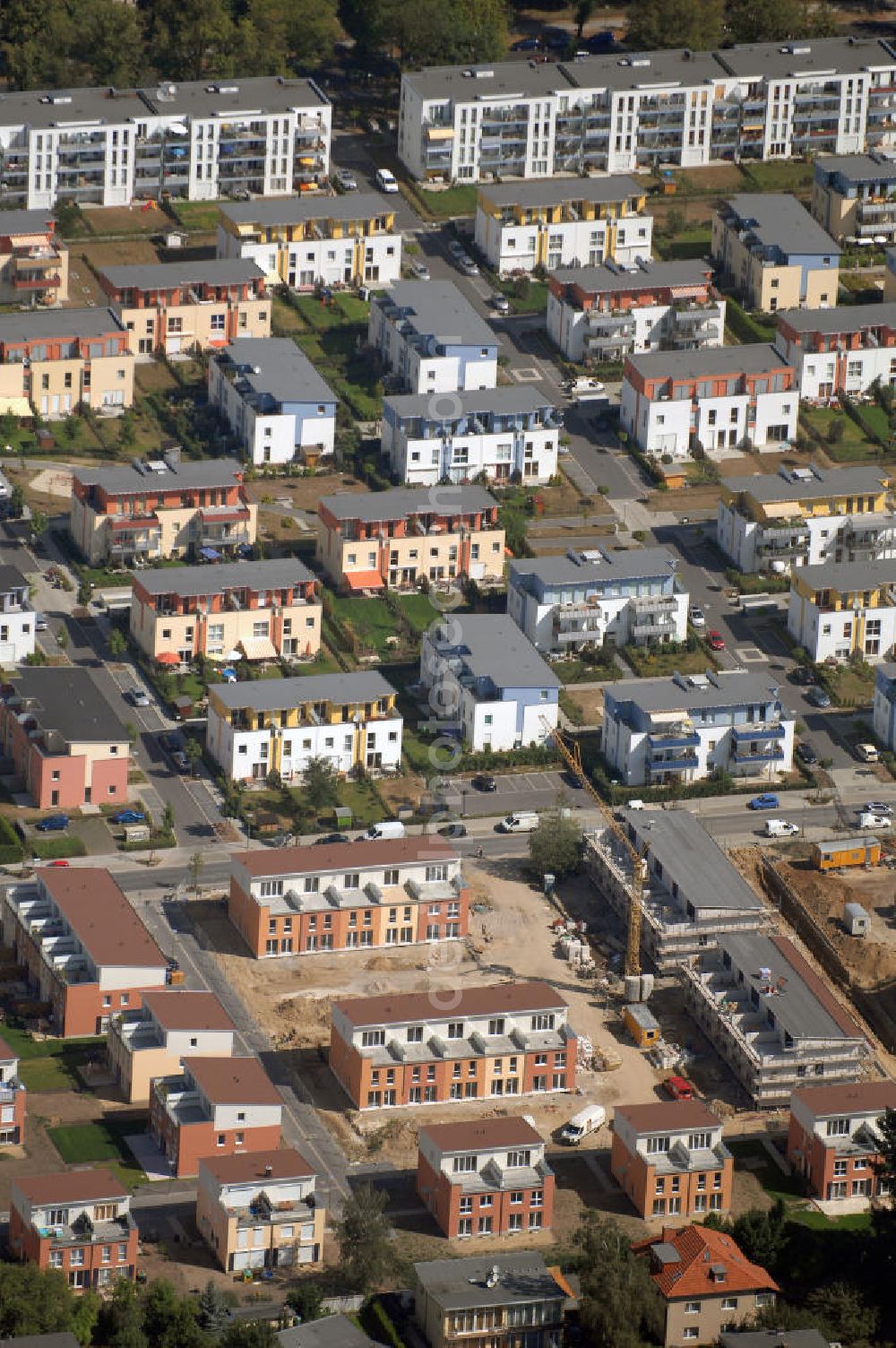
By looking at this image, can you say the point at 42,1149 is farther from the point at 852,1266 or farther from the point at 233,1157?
the point at 852,1266

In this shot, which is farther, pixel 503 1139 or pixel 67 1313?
pixel 503 1139

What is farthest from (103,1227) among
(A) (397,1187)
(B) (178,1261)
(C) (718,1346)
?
(C) (718,1346)

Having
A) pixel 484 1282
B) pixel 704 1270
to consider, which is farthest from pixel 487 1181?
pixel 704 1270

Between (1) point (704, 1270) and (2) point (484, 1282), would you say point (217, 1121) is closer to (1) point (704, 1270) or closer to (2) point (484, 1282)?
(2) point (484, 1282)

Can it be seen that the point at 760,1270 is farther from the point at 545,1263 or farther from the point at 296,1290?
the point at 296,1290

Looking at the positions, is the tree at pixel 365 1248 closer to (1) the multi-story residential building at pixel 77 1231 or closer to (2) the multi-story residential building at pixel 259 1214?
(2) the multi-story residential building at pixel 259 1214

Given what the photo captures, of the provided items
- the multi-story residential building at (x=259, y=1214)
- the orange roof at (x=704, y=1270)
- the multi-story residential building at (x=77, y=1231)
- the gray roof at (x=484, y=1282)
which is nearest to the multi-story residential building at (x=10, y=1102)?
the multi-story residential building at (x=77, y=1231)
